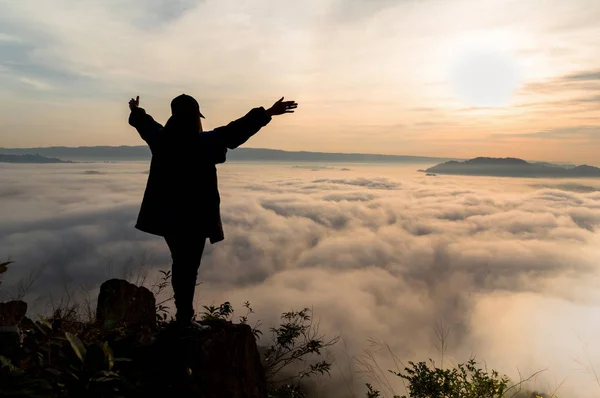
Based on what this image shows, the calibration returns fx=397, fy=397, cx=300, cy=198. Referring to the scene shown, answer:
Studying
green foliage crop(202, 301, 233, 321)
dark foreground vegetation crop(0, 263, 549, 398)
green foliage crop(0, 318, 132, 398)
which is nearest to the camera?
green foliage crop(0, 318, 132, 398)

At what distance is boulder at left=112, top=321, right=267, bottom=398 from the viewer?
402cm

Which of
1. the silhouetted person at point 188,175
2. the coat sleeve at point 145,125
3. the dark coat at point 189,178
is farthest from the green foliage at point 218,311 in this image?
the coat sleeve at point 145,125

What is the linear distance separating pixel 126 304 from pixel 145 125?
10.3ft

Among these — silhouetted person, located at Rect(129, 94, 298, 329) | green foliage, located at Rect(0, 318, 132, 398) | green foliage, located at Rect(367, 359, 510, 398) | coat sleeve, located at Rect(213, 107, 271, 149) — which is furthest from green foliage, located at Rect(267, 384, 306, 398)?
coat sleeve, located at Rect(213, 107, 271, 149)

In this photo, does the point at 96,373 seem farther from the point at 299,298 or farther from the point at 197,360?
the point at 299,298

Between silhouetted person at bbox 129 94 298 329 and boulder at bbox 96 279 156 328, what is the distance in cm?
192

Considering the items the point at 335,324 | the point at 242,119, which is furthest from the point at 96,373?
the point at 335,324

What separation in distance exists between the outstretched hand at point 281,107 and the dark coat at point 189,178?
9cm

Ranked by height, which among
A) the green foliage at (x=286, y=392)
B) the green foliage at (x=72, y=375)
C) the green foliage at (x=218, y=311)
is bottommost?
the green foliage at (x=286, y=392)

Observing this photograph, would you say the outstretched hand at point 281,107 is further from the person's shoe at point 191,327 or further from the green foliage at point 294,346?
the green foliage at point 294,346

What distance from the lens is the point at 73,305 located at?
5.72 m

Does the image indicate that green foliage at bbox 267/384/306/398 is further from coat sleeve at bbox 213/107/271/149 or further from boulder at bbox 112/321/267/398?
coat sleeve at bbox 213/107/271/149

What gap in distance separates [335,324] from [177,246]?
167107 millimetres

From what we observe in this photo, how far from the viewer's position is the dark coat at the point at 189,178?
14.4ft
